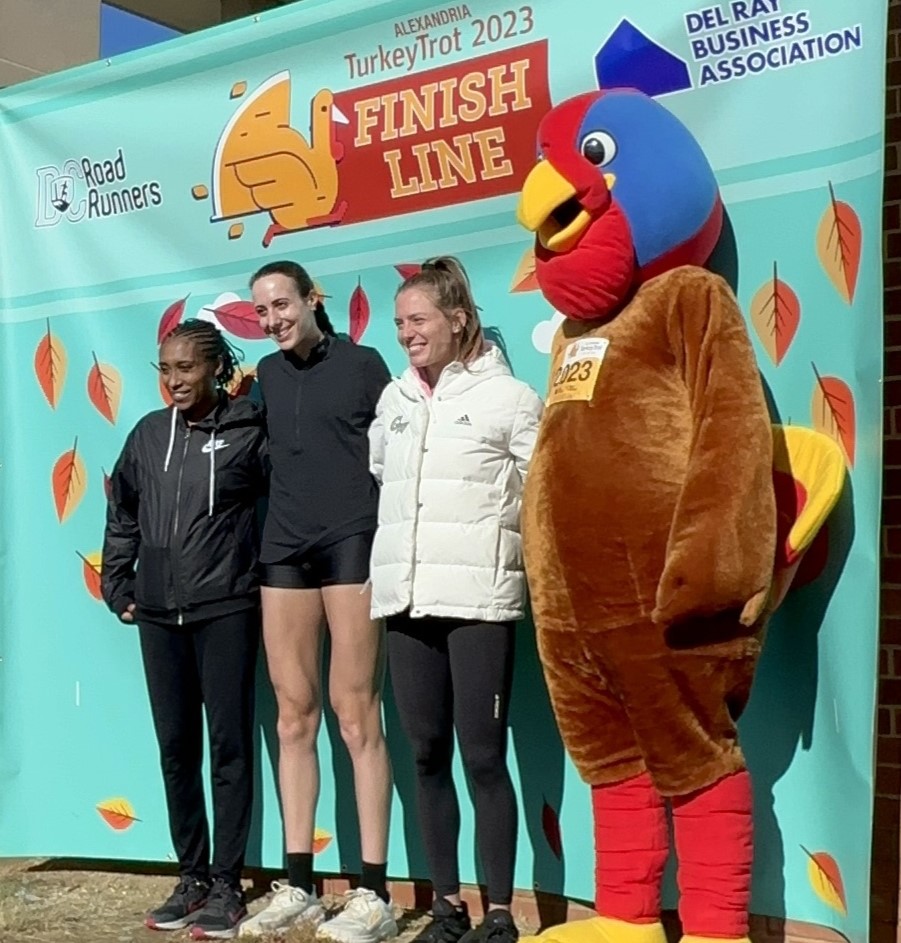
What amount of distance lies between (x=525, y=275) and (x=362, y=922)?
68.8 inches

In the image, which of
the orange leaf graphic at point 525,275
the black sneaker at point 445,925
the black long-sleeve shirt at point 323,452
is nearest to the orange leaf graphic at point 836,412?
the orange leaf graphic at point 525,275

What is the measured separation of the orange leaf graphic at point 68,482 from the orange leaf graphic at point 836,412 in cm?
248

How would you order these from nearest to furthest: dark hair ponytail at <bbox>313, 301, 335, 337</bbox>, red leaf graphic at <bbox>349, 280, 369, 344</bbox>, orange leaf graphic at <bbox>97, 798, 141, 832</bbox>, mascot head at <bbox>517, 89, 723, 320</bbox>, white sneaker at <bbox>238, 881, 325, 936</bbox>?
mascot head at <bbox>517, 89, 723, 320</bbox>, white sneaker at <bbox>238, 881, 325, 936</bbox>, dark hair ponytail at <bbox>313, 301, 335, 337</bbox>, red leaf graphic at <bbox>349, 280, 369, 344</bbox>, orange leaf graphic at <bbox>97, 798, 141, 832</bbox>

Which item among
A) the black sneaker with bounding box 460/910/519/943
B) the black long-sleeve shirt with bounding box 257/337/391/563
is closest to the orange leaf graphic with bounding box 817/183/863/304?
the black long-sleeve shirt with bounding box 257/337/391/563

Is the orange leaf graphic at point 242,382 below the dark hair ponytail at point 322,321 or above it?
below

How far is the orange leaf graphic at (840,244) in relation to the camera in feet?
10.2

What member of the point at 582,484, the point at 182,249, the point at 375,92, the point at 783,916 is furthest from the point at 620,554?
the point at 182,249

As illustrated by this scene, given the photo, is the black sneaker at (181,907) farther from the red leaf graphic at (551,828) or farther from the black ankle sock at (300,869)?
the red leaf graphic at (551,828)

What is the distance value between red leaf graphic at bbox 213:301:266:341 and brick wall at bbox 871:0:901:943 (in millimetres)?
1877

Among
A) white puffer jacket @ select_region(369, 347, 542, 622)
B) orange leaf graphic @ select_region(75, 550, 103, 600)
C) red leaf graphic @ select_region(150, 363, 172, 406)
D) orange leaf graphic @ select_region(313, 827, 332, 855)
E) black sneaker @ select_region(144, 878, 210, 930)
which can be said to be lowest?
black sneaker @ select_region(144, 878, 210, 930)

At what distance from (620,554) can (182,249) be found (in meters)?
2.08

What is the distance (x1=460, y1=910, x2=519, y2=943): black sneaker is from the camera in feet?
10.7

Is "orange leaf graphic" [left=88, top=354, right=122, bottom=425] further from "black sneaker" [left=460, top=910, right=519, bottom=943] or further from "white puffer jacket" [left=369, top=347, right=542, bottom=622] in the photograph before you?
"black sneaker" [left=460, top=910, right=519, bottom=943]

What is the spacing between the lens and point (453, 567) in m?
3.31
